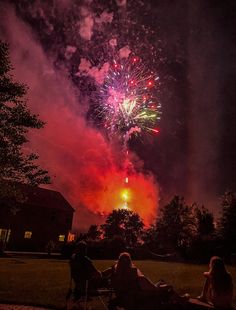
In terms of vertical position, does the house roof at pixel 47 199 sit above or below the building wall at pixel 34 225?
above

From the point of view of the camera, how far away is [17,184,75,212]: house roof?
55.2 metres

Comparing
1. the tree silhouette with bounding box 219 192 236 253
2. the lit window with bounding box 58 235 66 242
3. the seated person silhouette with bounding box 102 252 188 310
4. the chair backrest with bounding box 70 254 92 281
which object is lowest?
the seated person silhouette with bounding box 102 252 188 310

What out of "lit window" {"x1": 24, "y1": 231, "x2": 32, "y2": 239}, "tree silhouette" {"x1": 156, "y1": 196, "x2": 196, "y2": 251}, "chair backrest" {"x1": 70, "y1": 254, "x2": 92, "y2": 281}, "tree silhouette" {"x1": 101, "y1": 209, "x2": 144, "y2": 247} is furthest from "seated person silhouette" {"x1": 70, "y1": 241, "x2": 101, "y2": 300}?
"tree silhouette" {"x1": 101, "y1": 209, "x2": 144, "y2": 247}

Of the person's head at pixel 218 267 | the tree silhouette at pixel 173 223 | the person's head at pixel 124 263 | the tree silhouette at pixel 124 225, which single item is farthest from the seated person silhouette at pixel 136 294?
the tree silhouette at pixel 124 225

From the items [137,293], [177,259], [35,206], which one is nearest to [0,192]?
[137,293]

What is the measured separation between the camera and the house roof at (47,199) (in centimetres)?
5522

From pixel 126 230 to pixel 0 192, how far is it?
7299 centimetres

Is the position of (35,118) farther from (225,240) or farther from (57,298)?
(225,240)

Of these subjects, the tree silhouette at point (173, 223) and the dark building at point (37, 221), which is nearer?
the dark building at point (37, 221)

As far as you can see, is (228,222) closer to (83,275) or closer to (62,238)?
(62,238)

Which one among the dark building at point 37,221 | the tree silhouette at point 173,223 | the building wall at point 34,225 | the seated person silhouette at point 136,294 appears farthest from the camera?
the tree silhouette at point 173,223

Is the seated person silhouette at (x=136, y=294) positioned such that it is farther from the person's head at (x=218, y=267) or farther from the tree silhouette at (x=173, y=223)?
the tree silhouette at (x=173, y=223)

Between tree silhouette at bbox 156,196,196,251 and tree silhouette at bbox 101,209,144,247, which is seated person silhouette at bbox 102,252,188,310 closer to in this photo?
tree silhouette at bbox 156,196,196,251

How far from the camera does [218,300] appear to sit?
6.66m
